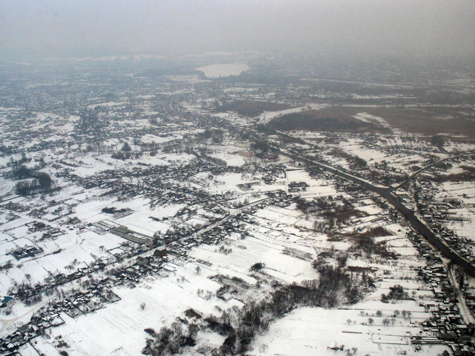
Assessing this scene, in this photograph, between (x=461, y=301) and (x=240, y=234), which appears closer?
(x=461, y=301)

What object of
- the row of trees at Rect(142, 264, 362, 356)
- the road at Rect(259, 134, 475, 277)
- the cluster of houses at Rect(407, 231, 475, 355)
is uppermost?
the road at Rect(259, 134, 475, 277)

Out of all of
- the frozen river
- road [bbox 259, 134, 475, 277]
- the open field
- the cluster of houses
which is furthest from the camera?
the frozen river

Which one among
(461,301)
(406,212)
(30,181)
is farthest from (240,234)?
(30,181)

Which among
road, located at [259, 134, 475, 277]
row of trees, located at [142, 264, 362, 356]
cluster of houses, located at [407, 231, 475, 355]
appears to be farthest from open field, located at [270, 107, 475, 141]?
row of trees, located at [142, 264, 362, 356]

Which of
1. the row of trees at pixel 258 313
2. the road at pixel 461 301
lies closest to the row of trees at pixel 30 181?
the row of trees at pixel 258 313

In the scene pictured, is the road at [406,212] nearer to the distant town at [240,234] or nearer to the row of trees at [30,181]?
the distant town at [240,234]

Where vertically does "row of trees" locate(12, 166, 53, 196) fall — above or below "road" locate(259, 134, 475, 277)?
below

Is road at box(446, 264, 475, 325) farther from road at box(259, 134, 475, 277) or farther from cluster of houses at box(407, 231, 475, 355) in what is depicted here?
road at box(259, 134, 475, 277)

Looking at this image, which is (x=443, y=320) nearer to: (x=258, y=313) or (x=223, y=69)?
(x=258, y=313)

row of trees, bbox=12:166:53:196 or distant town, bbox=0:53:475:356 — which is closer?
distant town, bbox=0:53:475:356

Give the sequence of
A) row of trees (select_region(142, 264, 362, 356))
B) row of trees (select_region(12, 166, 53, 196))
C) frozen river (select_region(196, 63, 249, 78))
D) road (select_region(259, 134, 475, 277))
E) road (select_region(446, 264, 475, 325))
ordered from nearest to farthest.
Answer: row of trees (select_region(142, 264, 362, 356))
road (select_region(446, 264, 475, 325))
road (select_region(259, 134, 475, 277))
row of trees (select_region(12, 166, 53, 196))
frozen river (select_region(196, 63, 249, 78))

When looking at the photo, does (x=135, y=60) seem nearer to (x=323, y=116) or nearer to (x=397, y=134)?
(x=323, y=116)

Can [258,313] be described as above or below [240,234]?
below
